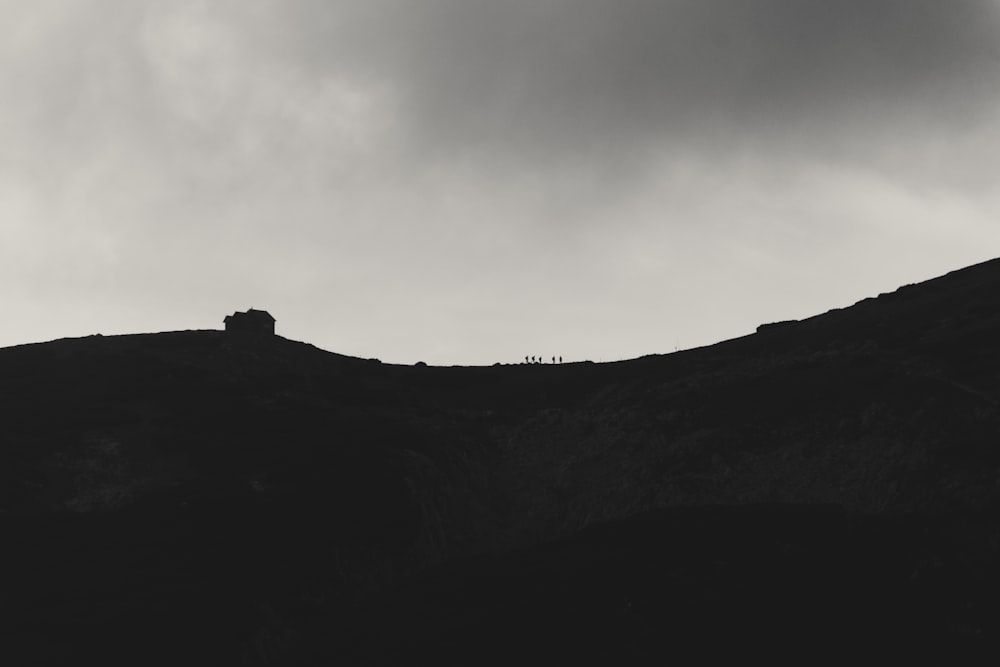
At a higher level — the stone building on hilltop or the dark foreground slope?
the stone building on hilltop

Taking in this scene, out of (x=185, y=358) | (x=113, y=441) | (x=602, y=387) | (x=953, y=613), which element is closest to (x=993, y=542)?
(x=953, y=613)

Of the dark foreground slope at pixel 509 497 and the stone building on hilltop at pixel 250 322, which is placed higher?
the stone building on hilltop at pixel 250 322

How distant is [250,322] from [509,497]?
44794mm

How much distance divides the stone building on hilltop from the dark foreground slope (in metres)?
9.34

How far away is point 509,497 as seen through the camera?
69312 mm

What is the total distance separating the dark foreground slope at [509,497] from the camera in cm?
4250

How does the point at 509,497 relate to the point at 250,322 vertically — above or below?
below

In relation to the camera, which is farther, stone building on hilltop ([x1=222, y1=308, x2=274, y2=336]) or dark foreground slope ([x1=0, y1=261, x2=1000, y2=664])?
stone building on hilltop ([x1=222, y1=308, x2=274, y2=336])

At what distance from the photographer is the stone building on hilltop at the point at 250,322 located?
104688 millimetres

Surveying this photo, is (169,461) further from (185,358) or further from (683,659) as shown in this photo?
(683,659)

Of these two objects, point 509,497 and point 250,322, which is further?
point 250,322

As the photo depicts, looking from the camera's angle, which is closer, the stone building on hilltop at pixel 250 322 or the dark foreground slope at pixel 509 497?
the dark foreground slope at pixel 509 497

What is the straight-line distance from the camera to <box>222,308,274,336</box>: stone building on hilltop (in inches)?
4122

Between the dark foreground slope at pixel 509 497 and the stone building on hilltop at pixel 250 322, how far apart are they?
934cm
